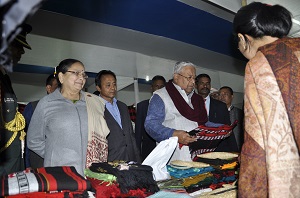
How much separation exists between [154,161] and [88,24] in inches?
144

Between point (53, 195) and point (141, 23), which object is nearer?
point (53, 195)

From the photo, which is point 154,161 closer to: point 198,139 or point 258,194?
point 198,139

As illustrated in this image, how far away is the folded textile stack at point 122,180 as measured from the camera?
148cm

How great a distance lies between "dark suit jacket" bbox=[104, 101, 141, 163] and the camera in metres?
2.87

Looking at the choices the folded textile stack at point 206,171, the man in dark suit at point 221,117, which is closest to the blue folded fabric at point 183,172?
the folded textile stack at point 206,171

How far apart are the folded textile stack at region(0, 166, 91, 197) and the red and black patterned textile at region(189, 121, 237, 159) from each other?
50.3 inches

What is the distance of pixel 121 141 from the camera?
2945 mm

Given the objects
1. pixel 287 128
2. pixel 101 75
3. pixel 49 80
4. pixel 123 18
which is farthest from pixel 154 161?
pixel 123 18

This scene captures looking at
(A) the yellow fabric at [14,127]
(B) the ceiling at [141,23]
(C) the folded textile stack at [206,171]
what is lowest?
(C) the folded textile stack at [206,171]

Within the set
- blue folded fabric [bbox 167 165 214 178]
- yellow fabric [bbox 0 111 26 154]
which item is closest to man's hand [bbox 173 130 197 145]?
blue folded fabric [bbox 167 165 214 178]

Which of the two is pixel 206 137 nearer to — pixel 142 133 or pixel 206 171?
pixel 206 171

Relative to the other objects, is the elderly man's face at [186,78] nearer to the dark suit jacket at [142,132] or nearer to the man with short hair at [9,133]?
the dark suit jacket at [142,132]

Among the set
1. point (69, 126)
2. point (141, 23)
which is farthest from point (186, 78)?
point (141, 23)

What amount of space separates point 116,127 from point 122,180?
147 centimetres
